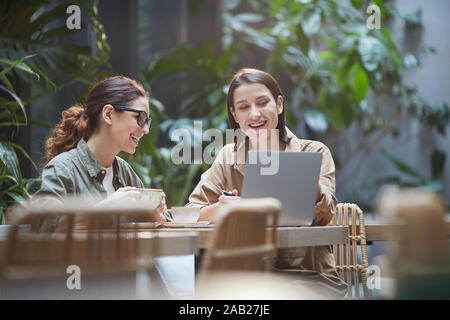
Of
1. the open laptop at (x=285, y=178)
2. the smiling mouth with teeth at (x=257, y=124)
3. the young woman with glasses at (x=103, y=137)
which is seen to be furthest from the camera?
the smiling mouth with teeth at (x=257, y=124)

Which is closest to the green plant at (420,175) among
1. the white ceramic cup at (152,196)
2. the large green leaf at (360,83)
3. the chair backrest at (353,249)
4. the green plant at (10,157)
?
the large green leaf at (360,83)

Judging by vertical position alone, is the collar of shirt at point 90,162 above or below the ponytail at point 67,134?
below

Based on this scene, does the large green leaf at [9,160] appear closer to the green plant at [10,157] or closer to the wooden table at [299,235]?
the green plant at [10,157]

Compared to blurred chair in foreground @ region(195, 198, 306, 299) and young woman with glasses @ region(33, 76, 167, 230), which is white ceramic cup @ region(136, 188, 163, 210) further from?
blurred chair in foreground @ region(195, 198, 306, 299)

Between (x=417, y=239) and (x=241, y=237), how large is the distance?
0.48 m

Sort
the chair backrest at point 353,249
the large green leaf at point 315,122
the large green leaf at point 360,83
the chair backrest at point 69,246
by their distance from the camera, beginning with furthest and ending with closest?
the large green leaf at point 315,122 < the large green leaf at point 360,83 < the chair backrest at point 353,249 < the chair backrest at point 69,246

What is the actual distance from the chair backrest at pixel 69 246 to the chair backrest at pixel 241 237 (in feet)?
0.60

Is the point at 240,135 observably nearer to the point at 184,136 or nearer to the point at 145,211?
the point at 145,211

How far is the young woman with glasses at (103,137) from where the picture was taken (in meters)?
1.76

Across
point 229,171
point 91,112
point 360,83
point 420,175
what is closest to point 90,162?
point 91,112

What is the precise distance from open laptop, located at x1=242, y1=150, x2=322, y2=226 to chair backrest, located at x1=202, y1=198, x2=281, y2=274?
0.33 metres

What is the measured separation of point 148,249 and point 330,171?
3.59 ft

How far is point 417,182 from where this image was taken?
667 centimetres
